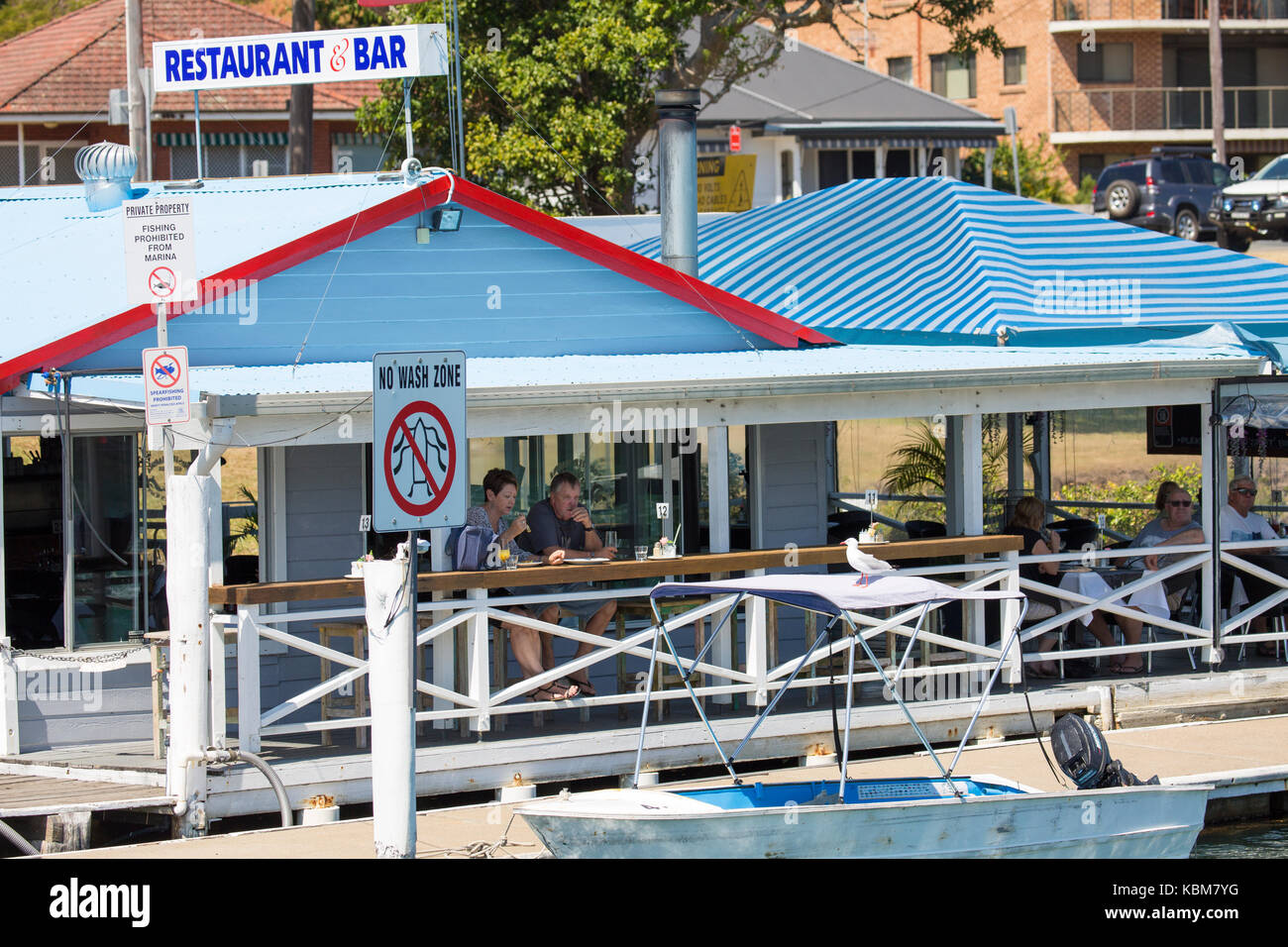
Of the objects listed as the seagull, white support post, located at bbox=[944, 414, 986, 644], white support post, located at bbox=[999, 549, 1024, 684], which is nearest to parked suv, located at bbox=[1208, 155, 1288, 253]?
white support post, located at bbox=[944, 414, 986, 644]

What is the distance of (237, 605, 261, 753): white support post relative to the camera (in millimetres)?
10117

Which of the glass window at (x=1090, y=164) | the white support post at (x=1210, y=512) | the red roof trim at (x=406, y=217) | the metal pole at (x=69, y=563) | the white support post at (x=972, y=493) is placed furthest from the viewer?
the glass window at (x=1090, y=164)

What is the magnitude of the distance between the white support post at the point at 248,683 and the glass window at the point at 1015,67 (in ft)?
132

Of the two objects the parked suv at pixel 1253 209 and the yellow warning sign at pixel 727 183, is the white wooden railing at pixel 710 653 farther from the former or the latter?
the parked suv at pixel 1253 209

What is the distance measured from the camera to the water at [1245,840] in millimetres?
11000

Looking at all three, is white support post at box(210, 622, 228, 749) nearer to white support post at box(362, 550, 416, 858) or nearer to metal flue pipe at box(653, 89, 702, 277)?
white support post at box(362, 550, 416, 858)

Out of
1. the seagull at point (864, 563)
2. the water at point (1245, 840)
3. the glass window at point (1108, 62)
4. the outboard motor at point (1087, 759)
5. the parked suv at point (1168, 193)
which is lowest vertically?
the water at point (1245, 840)

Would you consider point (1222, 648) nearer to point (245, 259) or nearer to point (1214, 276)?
point (1214, 276)

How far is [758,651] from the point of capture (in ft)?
37.7

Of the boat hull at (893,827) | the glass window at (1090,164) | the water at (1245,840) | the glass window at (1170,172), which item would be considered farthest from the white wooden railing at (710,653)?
the glass window at (1090,164)

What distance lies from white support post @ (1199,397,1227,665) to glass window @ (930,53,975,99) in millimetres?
36579

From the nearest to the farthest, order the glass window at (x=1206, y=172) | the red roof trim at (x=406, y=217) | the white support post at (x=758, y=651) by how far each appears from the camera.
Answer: the red roof trim at (x=406, y=217) → the white support post at (x=758, y=651) → the glass window at (x=1206, y=172)

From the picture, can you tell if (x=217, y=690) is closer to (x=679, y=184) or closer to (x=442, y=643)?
(x=442, y=643)

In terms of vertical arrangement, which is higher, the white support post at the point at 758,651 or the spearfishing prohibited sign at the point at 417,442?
the spearfishing prohibited sign at the point at 417,442
